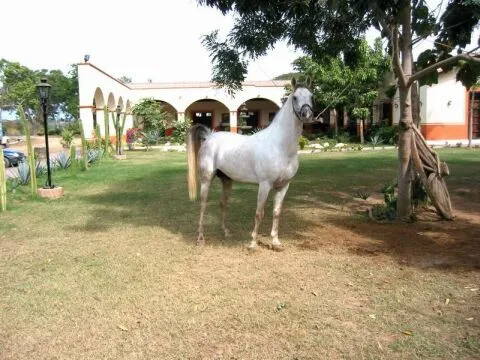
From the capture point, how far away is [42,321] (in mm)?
3367

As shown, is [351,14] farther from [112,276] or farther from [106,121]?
[106,121]

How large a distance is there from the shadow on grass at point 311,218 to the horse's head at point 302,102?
5.30ft

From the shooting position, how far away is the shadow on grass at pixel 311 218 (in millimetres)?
5035

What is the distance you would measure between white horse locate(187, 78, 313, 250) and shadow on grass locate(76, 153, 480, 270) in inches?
30.8

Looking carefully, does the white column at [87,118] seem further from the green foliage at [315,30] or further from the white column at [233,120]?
Answer: the green foliage at [315,30]

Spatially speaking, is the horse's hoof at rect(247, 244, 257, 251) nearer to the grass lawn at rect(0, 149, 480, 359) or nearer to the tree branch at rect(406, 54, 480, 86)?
the grass lawn at rect(0, 149, 480, 359)

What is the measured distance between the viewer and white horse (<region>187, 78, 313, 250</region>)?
15.9 feet

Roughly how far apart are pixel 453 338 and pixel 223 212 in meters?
3.34

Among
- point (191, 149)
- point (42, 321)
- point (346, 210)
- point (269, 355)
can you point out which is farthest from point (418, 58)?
point (42, 321)

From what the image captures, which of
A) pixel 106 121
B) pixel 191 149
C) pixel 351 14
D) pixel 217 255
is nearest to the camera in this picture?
pixel 217 255

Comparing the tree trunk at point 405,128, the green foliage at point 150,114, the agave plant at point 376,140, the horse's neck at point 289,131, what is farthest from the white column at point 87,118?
the horse's neck at point 289,131

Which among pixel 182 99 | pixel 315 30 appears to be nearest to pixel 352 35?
pixel 315 30

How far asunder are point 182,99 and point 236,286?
98.7 feet

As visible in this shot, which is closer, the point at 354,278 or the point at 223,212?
the point at 354,278
